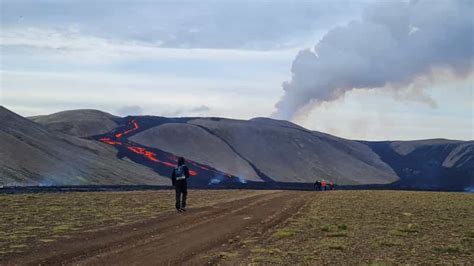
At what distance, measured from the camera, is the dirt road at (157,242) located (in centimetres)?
1371

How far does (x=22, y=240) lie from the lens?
16.8m

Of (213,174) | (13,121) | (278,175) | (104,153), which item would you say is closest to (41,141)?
(13,121)

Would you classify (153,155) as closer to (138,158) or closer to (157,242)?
(138,158)

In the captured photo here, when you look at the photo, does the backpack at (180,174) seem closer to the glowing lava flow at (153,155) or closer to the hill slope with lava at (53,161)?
the hill slope with lava at (53,161)

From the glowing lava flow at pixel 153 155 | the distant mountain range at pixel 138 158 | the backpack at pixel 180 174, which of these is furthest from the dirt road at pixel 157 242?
the glowing lava flow at pixel 153 155

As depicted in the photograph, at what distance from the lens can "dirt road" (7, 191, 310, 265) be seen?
1371 centimetres

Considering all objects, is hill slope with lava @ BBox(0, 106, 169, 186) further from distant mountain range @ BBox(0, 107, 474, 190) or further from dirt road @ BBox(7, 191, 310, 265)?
dirt road @ BBox(7, 191, 310, 265)

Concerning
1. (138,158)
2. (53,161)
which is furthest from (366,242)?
(138,158)

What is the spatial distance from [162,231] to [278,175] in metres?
154

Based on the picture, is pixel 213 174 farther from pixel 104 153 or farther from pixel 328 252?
pixel 328 252

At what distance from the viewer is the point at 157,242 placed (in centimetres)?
1664

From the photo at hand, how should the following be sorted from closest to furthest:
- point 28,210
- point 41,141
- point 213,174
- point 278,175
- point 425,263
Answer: point 425,263 → point 28,210 → point 41,141 → point 213,174 → point 278,175

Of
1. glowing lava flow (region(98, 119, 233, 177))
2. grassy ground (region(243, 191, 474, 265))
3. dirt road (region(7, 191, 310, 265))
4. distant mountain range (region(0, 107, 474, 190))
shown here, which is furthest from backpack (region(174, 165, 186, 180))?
glowing lava flow (region(98, 119, 233, 177))

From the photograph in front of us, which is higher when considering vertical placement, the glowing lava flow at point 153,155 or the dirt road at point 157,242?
the glowing lava flow at point 153,155
